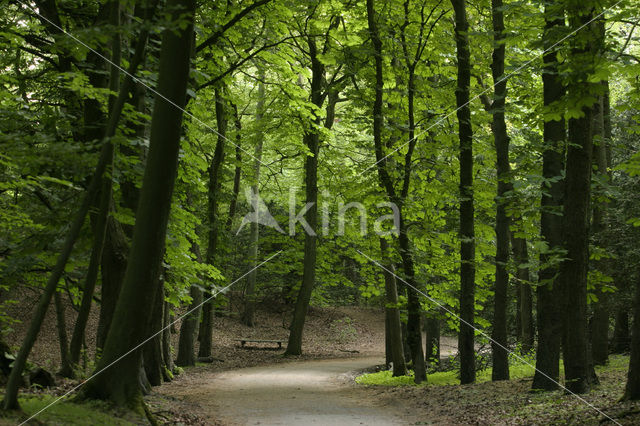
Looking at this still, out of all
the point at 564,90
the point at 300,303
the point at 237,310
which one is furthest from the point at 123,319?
the point at 237,310

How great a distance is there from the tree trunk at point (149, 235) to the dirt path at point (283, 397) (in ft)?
7.85

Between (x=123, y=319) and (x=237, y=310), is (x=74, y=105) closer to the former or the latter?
(x=123, y=319)

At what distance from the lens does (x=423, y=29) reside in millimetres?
12812

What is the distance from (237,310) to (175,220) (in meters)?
19.1

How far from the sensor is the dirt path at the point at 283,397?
839cm

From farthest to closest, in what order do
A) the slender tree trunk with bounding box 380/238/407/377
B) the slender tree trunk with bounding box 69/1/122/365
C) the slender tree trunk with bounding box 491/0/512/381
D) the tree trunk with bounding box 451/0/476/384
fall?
the slender tree trunk with bounding box 380/238/407/377, the tree trunk with bounding box 451/0/476/384, the slender tree trunk with bounding box 491/0/512/381, the slender tree trunk with bounding box 69/1/122/365

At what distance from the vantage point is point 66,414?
5301mm

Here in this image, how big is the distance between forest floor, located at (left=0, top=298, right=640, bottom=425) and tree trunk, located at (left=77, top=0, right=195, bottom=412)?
1.19ft

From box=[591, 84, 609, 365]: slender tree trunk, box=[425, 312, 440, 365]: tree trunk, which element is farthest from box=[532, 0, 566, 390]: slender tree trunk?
box=[425, 312, 440, 365]: tree trunk

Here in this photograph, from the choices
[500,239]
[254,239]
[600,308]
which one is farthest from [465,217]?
[254,239]

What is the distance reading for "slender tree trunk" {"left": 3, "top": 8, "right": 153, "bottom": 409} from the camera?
4.96 m

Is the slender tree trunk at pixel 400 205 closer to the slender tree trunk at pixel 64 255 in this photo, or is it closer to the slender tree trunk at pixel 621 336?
the slender tree trunk at pixel 621 336

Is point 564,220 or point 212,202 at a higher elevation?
point 212,202

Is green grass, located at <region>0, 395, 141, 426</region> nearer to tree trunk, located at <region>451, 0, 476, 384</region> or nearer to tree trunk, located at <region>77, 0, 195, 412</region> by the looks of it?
tree trunk, located at <region>77, 0, 195, 412</region>
